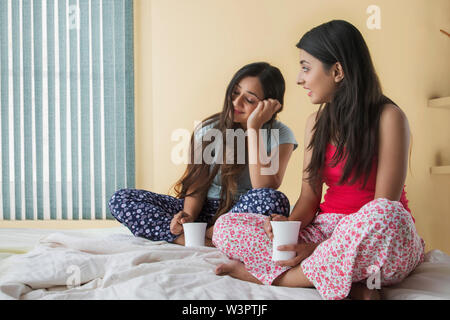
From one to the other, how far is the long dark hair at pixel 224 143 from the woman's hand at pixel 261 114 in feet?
0.39

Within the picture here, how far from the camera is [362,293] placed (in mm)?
894

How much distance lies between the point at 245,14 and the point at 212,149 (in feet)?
4.63

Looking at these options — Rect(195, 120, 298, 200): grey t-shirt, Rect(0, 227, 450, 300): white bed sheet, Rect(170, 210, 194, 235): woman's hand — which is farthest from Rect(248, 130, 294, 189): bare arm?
Rect(0, 227, 450, 300): white bed sheet

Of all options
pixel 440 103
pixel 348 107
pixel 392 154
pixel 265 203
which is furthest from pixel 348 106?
pixel 440 103

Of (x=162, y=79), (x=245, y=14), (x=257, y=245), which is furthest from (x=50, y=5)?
(x=257, y=245)

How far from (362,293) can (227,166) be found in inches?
31.4

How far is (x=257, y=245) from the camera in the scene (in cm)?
110

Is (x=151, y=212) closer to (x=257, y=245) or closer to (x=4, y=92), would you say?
(x=257, y=245)

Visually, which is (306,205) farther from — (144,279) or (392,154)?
(144,279)

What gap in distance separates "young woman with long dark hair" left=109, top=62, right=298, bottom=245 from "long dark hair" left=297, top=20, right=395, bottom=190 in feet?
0.85

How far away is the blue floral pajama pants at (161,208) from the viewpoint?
1345 mm

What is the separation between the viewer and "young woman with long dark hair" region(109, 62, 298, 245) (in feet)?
4.89

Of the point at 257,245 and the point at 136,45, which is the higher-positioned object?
the point at 136,45

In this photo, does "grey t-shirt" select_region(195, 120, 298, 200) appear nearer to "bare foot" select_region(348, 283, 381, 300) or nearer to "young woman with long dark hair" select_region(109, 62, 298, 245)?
"young woman with long dark hair" select_region(109, 62, 298, 245)
